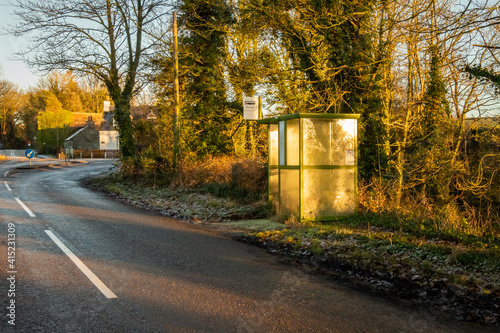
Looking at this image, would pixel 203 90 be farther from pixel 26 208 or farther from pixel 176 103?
pixel 26 208

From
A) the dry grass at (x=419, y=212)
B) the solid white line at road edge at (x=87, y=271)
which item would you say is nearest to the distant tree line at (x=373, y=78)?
the dry grass at (x=419, y=212)

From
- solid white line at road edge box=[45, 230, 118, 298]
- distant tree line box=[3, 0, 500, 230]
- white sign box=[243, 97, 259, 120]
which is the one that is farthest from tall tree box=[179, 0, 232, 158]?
solid white line at road edge box=[45, 230, 118, 298]

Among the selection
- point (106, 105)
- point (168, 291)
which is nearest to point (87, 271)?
point (168, 291)

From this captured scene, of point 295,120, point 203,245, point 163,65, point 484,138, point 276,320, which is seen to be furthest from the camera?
point 163,65

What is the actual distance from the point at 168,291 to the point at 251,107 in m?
9.21

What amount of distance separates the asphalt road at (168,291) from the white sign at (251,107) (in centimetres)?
550

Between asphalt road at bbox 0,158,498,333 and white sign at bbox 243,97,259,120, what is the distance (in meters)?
5.50

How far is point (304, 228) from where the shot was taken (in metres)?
10.1

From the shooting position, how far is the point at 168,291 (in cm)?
568

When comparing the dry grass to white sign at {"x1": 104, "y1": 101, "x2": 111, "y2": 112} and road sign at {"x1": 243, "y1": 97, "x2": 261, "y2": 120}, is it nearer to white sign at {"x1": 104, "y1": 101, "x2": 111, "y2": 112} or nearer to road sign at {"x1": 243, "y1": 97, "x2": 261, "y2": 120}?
road sign at {"x1": 243, "y1": 97, "x2": 261, "y2": 120}

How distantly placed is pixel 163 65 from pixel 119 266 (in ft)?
61.2

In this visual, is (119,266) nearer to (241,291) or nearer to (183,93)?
(241,291)

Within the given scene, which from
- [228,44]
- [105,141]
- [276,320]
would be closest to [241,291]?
[276,320]

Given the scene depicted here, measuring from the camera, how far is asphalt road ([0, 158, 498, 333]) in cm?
464
